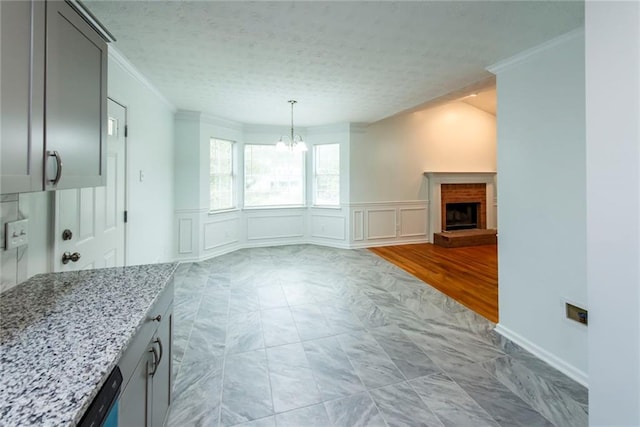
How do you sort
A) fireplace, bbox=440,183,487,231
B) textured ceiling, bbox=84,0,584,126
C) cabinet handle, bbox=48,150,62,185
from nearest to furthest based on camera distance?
1. cabinet handle, bbox=48,150,62,185
2. textured ceiling, bbox=84,0,584,126
3. fireplace, bbox=440,183,487,231

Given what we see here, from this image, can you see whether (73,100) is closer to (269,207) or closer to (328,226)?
(269,207)

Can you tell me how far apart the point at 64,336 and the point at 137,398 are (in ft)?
1.20

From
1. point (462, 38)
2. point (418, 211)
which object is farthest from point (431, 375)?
point (418, 211)

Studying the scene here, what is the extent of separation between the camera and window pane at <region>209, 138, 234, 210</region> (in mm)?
5105

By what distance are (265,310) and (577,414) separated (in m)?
2.47

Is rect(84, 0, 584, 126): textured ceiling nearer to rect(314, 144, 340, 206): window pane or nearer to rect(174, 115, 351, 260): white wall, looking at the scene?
rect(174, 115, 351, 260): white wall

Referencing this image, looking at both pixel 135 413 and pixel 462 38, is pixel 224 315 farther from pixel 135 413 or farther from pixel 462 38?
pixel 462 38

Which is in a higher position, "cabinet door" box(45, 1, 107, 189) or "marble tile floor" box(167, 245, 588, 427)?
"cabinet door" box(45, 1, 107, 189)

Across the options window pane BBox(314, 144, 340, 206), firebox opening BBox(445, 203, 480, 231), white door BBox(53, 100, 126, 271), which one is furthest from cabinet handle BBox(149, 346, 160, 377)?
firebox opening BBox(445, 203, 480, 231)

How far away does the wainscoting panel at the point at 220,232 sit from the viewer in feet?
16.3

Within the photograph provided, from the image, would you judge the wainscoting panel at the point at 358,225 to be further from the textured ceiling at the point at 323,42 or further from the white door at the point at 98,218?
the white door at the point at 98,218

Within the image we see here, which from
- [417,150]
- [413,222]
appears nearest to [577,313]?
[413,222]

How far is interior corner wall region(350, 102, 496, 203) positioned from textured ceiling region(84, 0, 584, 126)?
7.36ft

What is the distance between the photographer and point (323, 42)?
2.29 meters
